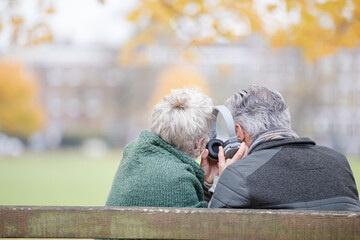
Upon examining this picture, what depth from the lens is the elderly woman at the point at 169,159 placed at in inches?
95.3

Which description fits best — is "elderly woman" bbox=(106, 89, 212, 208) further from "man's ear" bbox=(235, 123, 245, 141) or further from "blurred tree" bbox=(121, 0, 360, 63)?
"blurred tree" bbox=(121, 0, 360, 63)

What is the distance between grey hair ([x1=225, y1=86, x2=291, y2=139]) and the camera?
266 cm

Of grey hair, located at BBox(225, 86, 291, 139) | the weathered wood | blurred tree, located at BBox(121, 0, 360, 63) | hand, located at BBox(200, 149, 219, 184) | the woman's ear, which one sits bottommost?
hand, located at BBox(200, 149, 219, 184)

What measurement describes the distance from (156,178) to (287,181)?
0.56 m

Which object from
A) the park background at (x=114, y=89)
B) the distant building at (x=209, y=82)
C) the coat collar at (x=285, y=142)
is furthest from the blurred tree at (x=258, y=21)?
the distant building at (x=209, y=82)

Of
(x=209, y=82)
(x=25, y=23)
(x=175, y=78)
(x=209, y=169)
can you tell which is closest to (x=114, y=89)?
(x=175, y=78)

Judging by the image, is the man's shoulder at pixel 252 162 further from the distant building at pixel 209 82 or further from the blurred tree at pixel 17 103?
the blurred tree at pixel 17 103

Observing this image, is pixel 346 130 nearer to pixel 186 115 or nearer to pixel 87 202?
pixel 87 202

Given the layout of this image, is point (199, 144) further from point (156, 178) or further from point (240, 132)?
point (156, 178)

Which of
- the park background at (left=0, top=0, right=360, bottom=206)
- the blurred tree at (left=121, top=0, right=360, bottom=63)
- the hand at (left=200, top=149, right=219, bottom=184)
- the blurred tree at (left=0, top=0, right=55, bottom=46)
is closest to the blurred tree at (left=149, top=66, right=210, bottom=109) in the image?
the park background at (left=0, top=0, right=360, bottom=206)

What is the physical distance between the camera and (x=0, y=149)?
5497 centimetres

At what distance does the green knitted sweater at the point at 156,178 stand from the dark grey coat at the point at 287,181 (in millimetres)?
174

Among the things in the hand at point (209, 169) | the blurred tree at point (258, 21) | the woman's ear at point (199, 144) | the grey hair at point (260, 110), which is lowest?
the hand at point (209, 169)

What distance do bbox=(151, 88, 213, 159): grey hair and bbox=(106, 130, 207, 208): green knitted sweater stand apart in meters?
0.07
